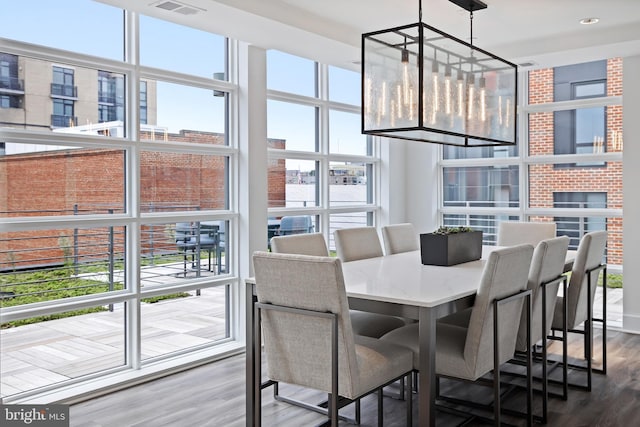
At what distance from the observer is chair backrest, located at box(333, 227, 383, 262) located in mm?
4156

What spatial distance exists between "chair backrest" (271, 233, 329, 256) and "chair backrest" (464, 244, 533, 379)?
1.30 m

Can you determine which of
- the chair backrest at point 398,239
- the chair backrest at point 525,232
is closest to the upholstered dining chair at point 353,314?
the chair backrest at point 398,239

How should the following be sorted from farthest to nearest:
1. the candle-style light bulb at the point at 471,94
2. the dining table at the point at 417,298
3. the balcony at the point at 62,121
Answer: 1. the candle-style light bulb at the point at 471,94
2. the balcony at the point at 62,121
3. the dining table at the point at 417,298

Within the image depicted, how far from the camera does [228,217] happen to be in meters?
4.71

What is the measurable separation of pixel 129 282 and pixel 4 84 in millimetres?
1458

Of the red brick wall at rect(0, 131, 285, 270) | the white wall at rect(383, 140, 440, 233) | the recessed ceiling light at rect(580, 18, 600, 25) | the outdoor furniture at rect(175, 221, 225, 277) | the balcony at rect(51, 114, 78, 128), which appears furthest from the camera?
the white wall at rect(383, 140, 440, 233)

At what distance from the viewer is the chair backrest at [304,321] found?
243 cm

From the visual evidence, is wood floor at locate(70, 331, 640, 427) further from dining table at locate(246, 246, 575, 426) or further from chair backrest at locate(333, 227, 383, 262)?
chair backrest at locate(333, 227, 383, 262)

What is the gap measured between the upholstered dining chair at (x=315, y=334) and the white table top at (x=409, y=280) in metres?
0.28

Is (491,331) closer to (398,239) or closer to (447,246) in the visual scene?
(447,246)

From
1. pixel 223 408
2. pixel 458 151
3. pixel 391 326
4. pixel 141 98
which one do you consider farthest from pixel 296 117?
pixel 223 408

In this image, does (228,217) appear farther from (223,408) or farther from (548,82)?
(548,82)

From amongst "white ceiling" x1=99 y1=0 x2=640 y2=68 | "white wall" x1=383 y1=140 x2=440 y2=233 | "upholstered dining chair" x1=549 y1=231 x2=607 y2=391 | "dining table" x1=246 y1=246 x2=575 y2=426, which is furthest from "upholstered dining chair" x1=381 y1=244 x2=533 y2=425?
"white wall" x1=383 y1=140 x2=440 y2=233

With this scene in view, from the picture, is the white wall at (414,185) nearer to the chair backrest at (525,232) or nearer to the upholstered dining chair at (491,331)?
the chair backrest at (525,232)
